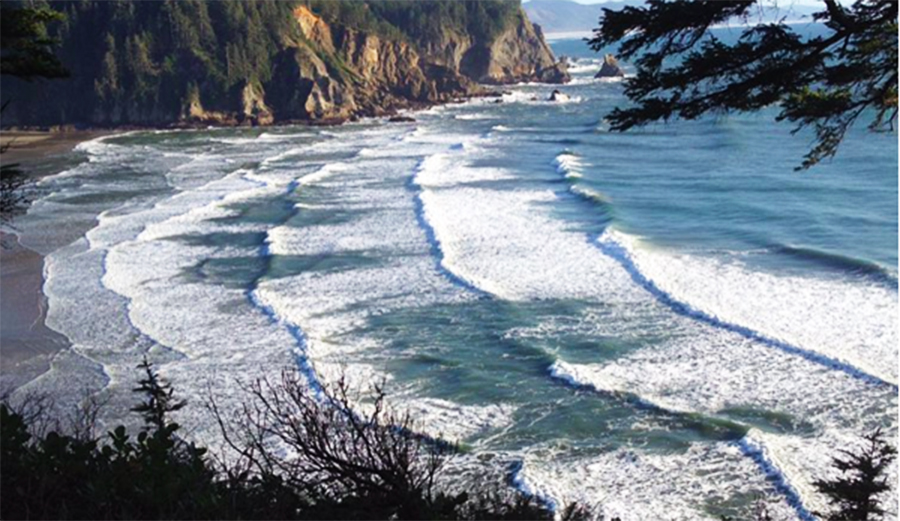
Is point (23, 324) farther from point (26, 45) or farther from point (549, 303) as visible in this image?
point (26, 45)

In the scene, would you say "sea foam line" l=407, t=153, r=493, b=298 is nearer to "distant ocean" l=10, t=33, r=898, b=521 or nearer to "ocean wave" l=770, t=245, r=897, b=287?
"distant ocean" l=10, t=33, r=898, b=521

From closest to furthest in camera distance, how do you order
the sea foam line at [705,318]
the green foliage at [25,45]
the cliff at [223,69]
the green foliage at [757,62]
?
the green foliage at [757,62]
the green foliage at [25,45]
the sea foam line at [705,318]
the cliff at [223,69]

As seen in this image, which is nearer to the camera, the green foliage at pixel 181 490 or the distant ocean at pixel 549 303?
the green foliage at pixel 181 490

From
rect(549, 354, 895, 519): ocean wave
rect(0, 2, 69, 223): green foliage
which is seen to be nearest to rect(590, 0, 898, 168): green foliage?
rect(0, 2, 69, 223): green foliage

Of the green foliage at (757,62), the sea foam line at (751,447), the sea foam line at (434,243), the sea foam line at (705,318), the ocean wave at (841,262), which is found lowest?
the sea foam line at (434,243)

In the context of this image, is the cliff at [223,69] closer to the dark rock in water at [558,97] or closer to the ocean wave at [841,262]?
the dark rock in water at [558,97]

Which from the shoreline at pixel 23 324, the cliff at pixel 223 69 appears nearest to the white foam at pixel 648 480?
the shoreline at pixel 23 324

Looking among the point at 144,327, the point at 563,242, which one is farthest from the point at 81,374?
the point at 563,242
